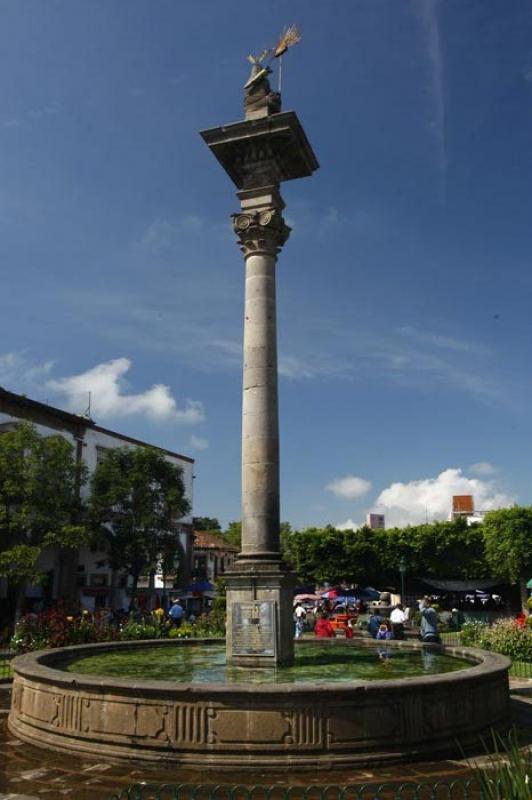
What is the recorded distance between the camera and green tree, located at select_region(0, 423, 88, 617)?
31.8m

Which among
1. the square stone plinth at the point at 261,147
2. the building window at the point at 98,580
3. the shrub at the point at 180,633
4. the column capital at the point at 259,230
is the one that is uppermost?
the square stone plinth at the point at 261,147

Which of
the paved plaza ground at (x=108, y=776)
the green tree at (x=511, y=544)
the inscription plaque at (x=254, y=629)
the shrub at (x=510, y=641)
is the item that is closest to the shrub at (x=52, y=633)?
the inscription plaque at (x=254, y=629)

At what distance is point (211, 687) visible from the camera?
8.80m

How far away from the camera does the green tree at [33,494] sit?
3178 centimetres

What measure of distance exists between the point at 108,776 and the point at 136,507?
31.8m

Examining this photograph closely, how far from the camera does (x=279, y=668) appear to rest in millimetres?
12719

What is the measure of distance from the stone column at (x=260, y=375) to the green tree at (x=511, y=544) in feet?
111

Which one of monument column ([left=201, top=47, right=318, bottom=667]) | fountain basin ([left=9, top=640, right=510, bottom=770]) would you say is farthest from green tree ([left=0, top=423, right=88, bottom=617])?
fountain basin ([left=9, top=640, right=510, bottom=770])

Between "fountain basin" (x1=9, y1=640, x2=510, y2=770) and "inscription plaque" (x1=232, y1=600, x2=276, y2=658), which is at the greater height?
"inscription plaque" (x1=232, y1=600, x2=276, y2=658)

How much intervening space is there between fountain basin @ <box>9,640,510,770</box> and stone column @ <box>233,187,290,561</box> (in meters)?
4.93

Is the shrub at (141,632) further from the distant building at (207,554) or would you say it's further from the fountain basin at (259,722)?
the distant building at (207,554)

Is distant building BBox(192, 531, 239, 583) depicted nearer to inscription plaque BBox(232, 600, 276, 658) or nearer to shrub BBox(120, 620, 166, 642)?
shrub BBox(120, 620, 166, 642)

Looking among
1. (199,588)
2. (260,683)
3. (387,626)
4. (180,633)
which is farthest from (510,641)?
(199,588)

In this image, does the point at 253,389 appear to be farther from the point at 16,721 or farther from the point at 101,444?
the point at 101,444
